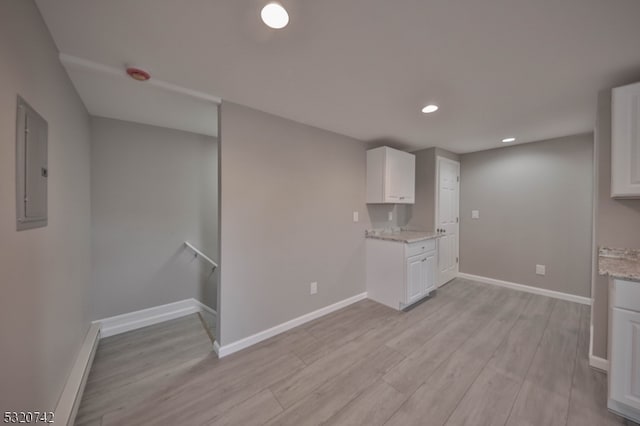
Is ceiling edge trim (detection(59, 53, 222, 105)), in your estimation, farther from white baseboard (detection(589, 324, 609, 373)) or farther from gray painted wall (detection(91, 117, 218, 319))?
white baseboard (detection(589, 324, 609, 373))

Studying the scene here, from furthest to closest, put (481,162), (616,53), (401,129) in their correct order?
1. (481,162)
2. (401,129)
3. (616,53)

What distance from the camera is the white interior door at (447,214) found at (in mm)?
3670

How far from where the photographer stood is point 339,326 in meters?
2.53

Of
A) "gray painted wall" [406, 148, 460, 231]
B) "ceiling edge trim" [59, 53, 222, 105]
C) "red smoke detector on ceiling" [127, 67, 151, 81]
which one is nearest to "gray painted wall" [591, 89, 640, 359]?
"gray painted wall" [406, 148, 460, 231]

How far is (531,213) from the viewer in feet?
11.1

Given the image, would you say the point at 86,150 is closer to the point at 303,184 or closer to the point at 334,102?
the point at 303,184

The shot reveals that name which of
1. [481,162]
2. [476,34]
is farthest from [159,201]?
[481,162]

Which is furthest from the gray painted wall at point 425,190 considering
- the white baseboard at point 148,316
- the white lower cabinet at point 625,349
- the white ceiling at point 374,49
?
the white baseboard at point 148,316

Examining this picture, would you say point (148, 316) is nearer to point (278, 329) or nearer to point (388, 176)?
point (278, 329)

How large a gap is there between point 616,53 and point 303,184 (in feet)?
7.94

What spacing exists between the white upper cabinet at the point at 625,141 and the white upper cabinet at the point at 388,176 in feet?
6.14

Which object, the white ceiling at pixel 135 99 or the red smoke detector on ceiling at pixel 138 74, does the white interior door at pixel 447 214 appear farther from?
the red smoke detector on ceiling at pixel 138 74

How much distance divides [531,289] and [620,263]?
2.14 metres

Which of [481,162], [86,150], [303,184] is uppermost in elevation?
[481,162]
